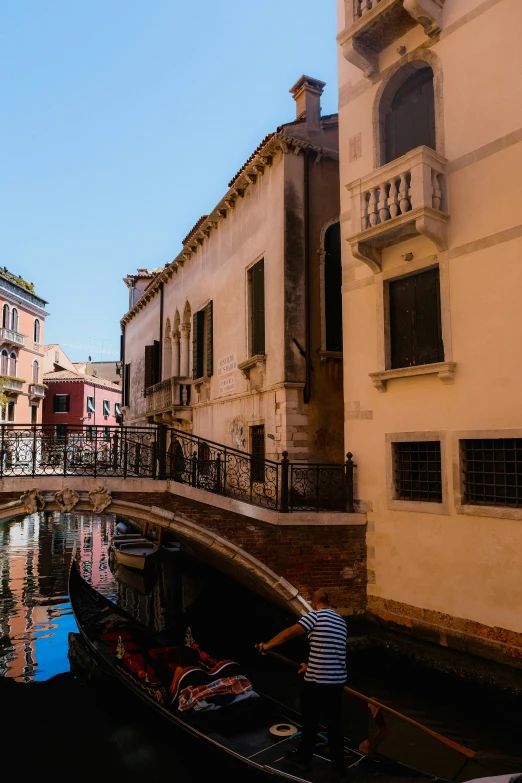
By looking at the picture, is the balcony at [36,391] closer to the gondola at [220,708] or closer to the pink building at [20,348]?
the pink building at [20,348]

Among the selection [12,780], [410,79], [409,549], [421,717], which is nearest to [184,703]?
[12,780]

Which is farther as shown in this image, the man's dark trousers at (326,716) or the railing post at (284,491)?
the railing post at (284,491)

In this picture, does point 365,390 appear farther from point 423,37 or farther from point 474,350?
point 423,37

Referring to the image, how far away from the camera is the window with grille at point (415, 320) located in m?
7.44

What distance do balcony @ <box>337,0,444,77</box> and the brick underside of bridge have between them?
6.45 meters

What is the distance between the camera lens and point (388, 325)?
26.0 feet

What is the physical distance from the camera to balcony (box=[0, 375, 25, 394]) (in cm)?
2695

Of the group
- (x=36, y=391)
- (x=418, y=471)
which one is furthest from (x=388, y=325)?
(x=36, y=391)

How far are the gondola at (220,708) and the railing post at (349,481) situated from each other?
9.02 ft

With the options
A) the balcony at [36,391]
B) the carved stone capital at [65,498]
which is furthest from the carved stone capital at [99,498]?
the balcony at [36,391]

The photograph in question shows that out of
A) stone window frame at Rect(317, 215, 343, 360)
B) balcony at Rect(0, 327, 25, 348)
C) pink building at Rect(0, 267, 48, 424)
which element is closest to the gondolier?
stone window frame at Rect(317, 215, 343, 360)

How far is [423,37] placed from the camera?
768cm

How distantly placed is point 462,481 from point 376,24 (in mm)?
6078

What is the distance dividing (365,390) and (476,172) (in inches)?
120
